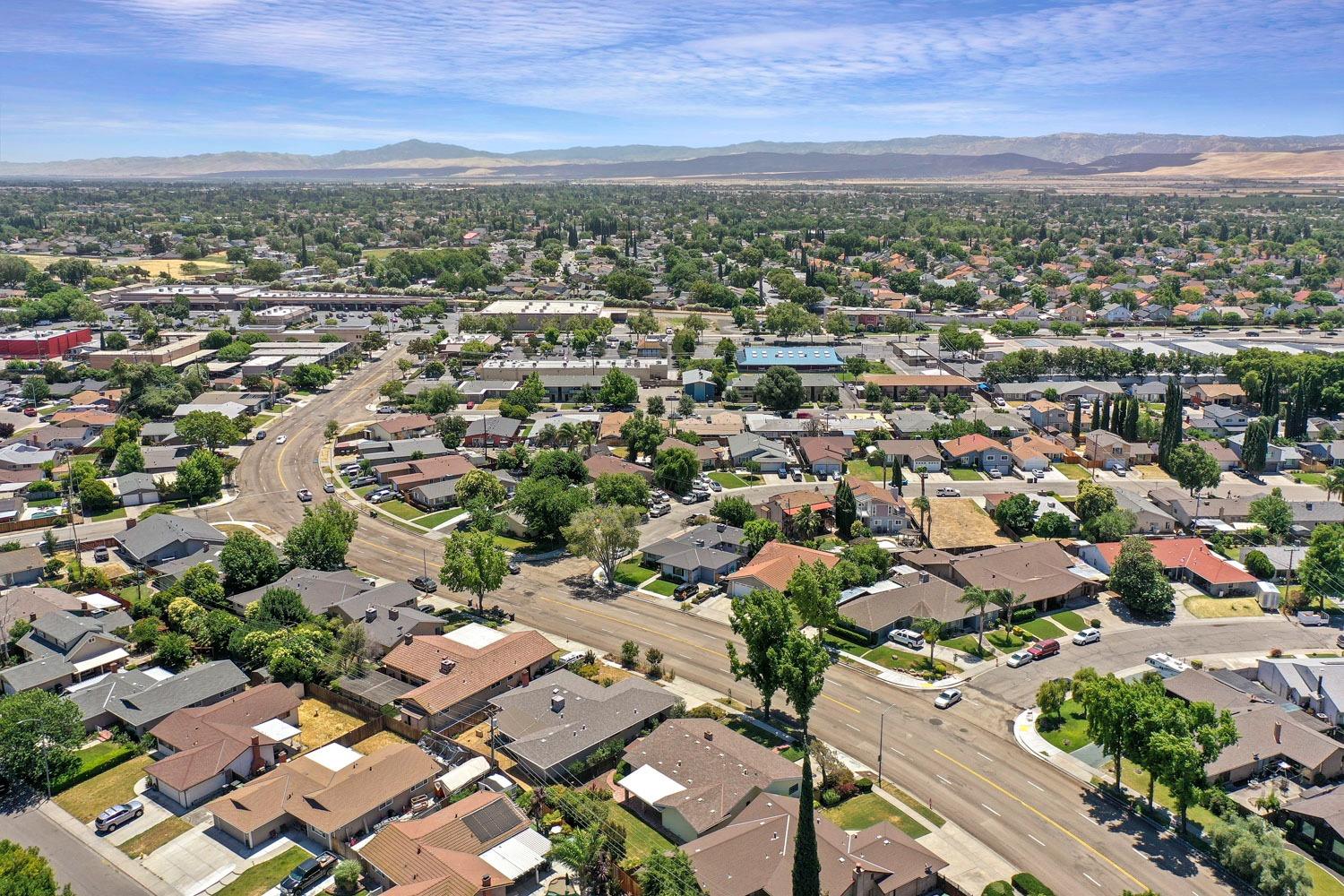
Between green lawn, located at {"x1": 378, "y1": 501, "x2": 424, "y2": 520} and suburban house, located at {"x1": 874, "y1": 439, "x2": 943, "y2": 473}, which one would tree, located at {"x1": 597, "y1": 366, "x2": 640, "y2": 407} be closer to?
suburban house, located at {"x1": 874, "y1": 439, "x2": 943, "y2": 473}

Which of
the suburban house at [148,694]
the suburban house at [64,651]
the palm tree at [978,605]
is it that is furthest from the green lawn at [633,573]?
the suburban house at [64,651]

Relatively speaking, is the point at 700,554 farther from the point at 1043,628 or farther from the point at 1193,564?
the point at 1193,564

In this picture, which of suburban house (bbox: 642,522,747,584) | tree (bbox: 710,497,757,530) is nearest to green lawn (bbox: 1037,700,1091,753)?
suburban house (bbox: 642,522,747,584)

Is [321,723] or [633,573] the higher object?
[633,573]

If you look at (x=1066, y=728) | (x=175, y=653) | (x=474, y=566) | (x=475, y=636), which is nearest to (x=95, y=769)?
(x=175, y=653)

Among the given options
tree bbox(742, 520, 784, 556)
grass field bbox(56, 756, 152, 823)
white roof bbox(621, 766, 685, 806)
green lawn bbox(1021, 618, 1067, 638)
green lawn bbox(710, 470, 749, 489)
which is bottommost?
green lawn bbox(1021, 618, 1067, 638)

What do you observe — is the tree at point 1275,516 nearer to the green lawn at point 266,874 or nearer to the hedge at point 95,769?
the green lawn at point 266,874
